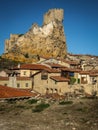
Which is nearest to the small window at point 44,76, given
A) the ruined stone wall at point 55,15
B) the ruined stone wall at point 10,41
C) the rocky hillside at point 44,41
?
the rocky hillside at point 44,41

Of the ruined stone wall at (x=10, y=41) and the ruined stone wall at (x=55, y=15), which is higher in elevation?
the ruined stone wall at (x=55, y=15)

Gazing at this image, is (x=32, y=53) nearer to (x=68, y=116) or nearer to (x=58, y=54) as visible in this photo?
(x=58, y=54)

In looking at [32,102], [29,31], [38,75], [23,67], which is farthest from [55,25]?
[32,102]

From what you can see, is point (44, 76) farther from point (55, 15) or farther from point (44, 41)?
point (55, 15)

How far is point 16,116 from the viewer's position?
A: 25344 mm

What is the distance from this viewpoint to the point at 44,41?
135 metres

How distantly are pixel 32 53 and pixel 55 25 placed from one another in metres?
22.6

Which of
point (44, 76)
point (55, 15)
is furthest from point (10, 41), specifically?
point (44, 76)

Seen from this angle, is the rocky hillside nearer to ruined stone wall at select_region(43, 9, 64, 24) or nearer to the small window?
ruined stone wall at select_region(43, 9, 64, 24)

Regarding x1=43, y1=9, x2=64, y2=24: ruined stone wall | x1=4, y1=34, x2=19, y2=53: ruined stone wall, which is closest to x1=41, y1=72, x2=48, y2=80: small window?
x1=43, y1=9, x2=64, y2=24: ruined stone wall

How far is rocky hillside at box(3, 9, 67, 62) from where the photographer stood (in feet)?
430

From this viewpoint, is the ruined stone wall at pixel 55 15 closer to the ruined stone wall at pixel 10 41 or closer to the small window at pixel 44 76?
the ruined stone wall at pixel 10 41

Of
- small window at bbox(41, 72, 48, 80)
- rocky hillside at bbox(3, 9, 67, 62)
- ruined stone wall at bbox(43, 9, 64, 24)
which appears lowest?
small window at bbox(41, 72, 48, 80)

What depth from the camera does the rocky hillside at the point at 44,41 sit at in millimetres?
131125
